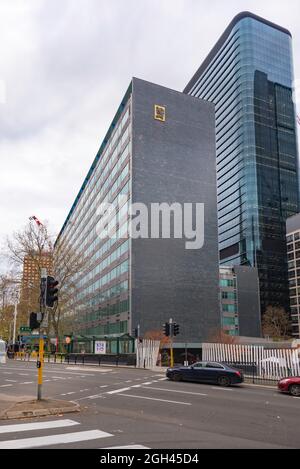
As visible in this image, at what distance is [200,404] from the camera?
49.1ft

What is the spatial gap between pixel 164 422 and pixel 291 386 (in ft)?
32.7

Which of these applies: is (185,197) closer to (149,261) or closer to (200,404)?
(149,261)

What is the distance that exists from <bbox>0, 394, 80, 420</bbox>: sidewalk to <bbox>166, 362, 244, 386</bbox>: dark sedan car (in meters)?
11.0

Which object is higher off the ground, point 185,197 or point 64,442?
point 185,197

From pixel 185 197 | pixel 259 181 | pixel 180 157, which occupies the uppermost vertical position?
pixel 259 181

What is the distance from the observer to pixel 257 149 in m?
143

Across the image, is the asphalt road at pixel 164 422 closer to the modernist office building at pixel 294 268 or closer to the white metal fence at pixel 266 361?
the white metal fence at pixel 266 361

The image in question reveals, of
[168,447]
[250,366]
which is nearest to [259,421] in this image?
[168,447]

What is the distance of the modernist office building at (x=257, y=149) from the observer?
443 feet

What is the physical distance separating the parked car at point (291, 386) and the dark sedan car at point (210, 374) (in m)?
2.98

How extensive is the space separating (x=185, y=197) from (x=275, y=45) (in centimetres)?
10715

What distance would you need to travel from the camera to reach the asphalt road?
8609mm

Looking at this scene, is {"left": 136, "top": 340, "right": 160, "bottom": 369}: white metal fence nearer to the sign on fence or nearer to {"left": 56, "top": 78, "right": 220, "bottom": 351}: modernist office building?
the sign on fence

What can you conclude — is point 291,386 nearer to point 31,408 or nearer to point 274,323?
point 31,408
